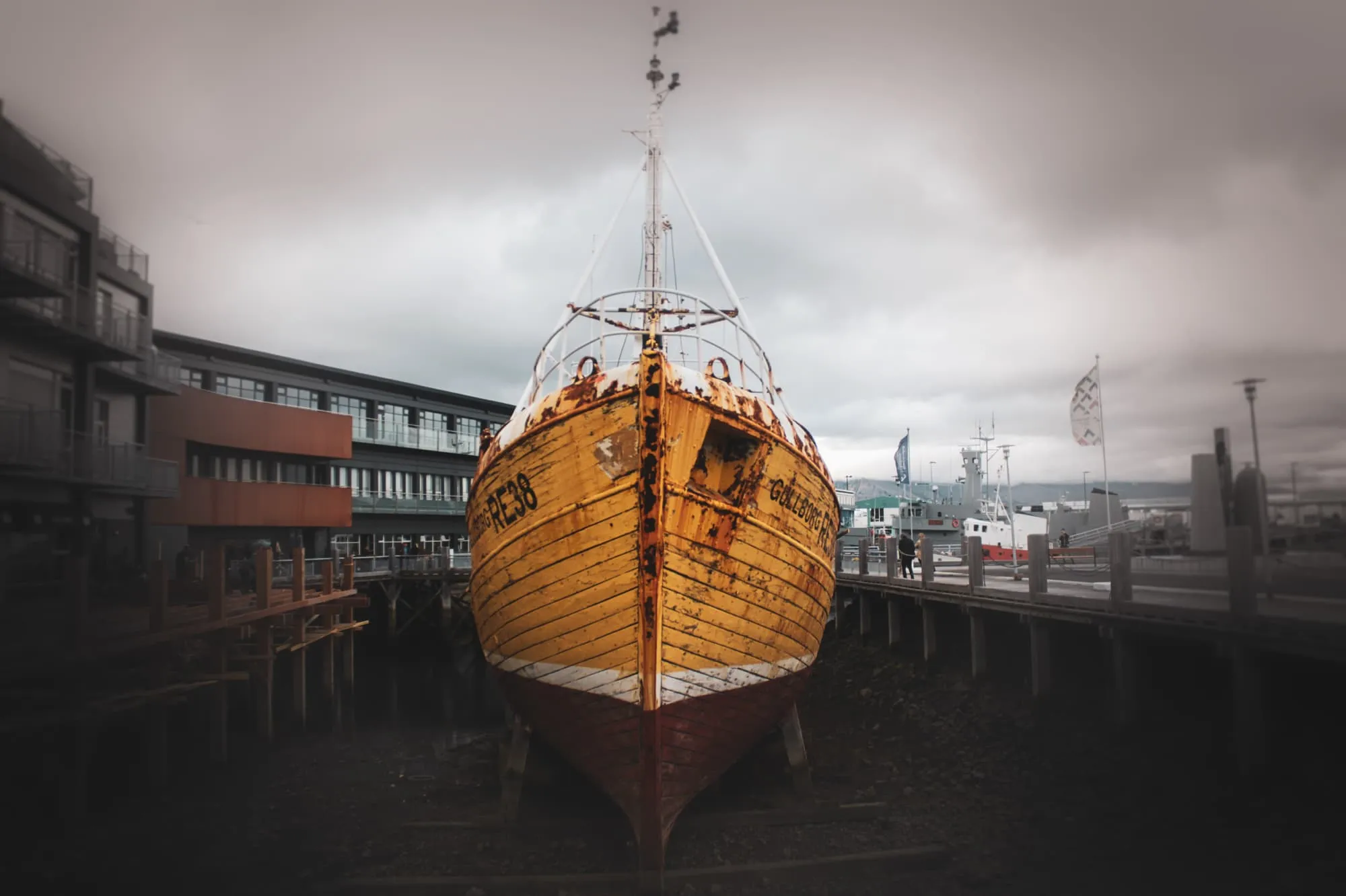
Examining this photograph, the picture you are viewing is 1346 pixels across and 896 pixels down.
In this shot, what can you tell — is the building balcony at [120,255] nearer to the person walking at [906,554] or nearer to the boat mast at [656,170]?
the boat mast at [656,170]

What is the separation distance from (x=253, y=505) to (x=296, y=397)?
33.4 feet

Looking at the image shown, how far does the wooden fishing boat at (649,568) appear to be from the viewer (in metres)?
6.79

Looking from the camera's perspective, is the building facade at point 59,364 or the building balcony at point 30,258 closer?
the building balcony at point 30,258

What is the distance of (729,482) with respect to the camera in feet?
24.5

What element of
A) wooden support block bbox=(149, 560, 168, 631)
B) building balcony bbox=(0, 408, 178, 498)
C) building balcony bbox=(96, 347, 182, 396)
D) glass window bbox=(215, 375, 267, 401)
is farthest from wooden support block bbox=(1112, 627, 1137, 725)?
glass window bbox=(215, 375, 267, 401)

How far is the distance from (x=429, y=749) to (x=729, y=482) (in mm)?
8490

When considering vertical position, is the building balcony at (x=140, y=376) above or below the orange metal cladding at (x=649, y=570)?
above

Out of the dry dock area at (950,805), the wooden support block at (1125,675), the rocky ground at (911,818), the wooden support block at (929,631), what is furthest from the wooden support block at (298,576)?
the wooden support block at (1125,675)

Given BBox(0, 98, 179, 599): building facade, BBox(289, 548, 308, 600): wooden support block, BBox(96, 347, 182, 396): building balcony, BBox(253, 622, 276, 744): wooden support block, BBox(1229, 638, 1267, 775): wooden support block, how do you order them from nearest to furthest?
BBox(0, 98, 179, 599): building facade, BBox(1229, 638, 1267, 775): wooden support block, BBox(96, 347, 182, 396): building balcony, BBox(253, 622, 276, 744): wooden support block, BBox(289, 548, 308, 600): wooden support block

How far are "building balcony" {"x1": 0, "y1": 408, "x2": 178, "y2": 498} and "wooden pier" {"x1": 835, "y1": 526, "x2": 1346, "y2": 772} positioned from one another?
1023cm

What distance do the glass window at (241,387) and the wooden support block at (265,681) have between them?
6920 mm

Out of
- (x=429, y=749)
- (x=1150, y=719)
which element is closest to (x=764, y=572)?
(x=1150, y=719)

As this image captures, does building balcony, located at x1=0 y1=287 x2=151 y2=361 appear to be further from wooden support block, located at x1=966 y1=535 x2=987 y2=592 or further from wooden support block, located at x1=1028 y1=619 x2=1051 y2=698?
wooden support block, located at x1=966 y1=535 x2=987 y2=592

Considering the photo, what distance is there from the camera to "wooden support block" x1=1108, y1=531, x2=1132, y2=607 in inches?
325
